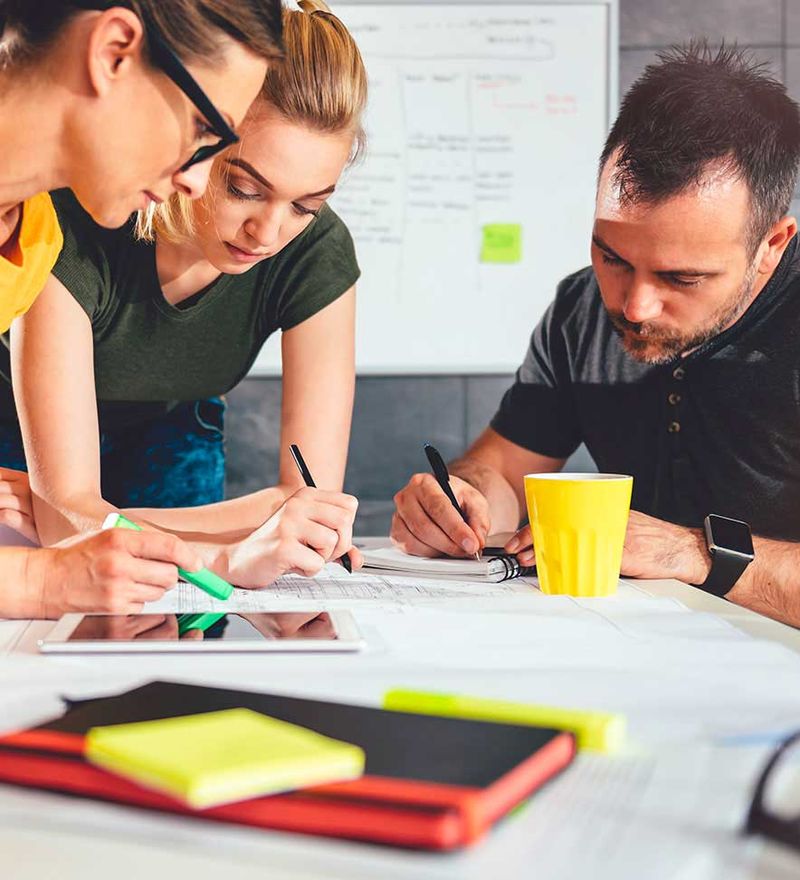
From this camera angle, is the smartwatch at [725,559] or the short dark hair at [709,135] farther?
the short dark hair at [709,135]

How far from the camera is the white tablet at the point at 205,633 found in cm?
75

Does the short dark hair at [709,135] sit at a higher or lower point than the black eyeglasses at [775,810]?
higher

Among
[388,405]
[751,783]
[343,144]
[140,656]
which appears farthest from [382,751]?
[388,405]

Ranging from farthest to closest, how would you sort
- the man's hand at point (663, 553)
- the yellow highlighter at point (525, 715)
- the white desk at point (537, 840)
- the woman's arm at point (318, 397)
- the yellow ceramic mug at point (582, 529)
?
the woman's arm at point (318, 397) → the man's hand at point (663, 553) → the yellow ceramic mug at point (582, 529) → the yellow highlighter at point (525, 715) → the white desk at point (537, 840)

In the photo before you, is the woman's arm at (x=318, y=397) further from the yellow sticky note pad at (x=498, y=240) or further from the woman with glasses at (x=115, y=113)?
the yellow sticky note pad at (x=498, y=240)

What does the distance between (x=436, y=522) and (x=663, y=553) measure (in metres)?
0.26

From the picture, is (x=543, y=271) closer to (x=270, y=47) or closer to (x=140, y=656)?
(x=270, y=47)

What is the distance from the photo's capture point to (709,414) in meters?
1.52

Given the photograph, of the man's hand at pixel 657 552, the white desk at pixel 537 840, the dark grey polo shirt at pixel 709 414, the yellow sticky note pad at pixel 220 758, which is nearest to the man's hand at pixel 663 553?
the man's hand at pixel 657 552

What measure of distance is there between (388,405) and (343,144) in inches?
63.1

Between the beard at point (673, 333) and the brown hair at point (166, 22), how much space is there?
65cm

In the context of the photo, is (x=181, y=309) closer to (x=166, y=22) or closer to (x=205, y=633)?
(x=166, y=22)

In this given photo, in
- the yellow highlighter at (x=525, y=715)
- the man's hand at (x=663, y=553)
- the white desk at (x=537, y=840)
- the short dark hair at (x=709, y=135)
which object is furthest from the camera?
the short dark hair at (x=709, y=135)

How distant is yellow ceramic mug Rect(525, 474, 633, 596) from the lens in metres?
0.98
